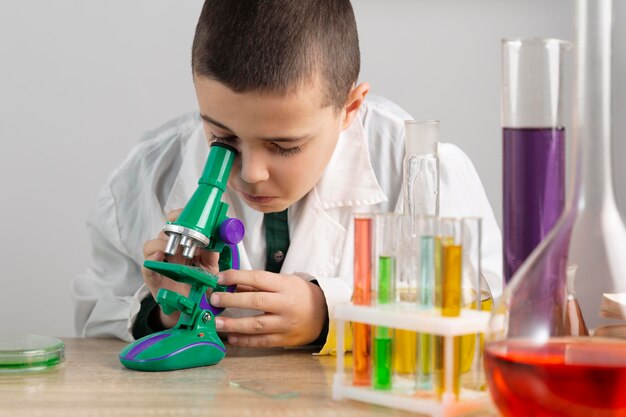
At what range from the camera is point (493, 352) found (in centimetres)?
61

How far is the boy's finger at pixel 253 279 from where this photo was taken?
0.98 m

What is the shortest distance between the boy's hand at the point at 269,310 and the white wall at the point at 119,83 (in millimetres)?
1111

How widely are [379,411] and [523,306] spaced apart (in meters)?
0.15

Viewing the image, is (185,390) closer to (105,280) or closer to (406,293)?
(406,293)

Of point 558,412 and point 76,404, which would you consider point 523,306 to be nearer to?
point 558,412

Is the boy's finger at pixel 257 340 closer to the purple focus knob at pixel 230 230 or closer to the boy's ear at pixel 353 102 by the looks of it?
the purple focus knob at pixel 230 230

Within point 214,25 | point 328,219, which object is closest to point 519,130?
point 214,25

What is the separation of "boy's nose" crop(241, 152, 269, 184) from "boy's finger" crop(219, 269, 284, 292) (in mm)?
112

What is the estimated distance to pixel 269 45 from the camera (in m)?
1.07

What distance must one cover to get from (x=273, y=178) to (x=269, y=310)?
17cm

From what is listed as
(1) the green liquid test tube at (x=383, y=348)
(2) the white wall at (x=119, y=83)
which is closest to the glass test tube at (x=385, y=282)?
(1) the green liquid test tube at (x=383, y=348)

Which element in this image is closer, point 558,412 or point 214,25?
point 558,412

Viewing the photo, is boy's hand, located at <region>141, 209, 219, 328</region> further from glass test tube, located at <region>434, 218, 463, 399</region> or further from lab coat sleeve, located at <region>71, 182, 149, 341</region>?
glass test tube, located at <region>434, 218, 463, 399</region>

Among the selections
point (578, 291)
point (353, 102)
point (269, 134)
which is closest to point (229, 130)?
point (269, 134)
